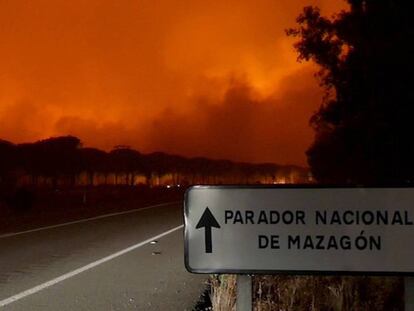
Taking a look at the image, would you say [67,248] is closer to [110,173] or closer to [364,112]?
[364,112]

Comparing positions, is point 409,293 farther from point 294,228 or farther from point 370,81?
point 370,81

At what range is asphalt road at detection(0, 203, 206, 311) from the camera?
8602mm

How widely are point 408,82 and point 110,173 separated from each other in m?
132

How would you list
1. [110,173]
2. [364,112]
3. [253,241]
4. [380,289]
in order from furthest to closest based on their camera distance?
1. [110,173]
2. [364,112]
3. [380,289]
4. [253,241]

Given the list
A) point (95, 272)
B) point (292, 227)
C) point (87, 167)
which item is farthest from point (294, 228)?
point (87, 167)

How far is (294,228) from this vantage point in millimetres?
3580

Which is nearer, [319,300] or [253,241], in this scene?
[253,241]

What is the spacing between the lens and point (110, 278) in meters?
10.7

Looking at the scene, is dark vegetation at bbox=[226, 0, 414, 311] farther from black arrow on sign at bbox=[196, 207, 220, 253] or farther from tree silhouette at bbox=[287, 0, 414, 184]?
black arrow on sign at bbox=[196, 207, 220, 253]

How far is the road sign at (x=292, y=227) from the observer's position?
3.49 m

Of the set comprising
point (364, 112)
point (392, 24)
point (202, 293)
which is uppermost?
point (392, 24)

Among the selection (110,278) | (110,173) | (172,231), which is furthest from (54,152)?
(110,278)

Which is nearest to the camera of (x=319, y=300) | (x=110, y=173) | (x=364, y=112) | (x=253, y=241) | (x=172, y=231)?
(x=253, y=241)

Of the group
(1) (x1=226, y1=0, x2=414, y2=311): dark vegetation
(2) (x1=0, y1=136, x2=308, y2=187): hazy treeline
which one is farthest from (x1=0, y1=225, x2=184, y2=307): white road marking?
(2) (x1=0, y1=136, x2=308, y2=187): hazy treeline
